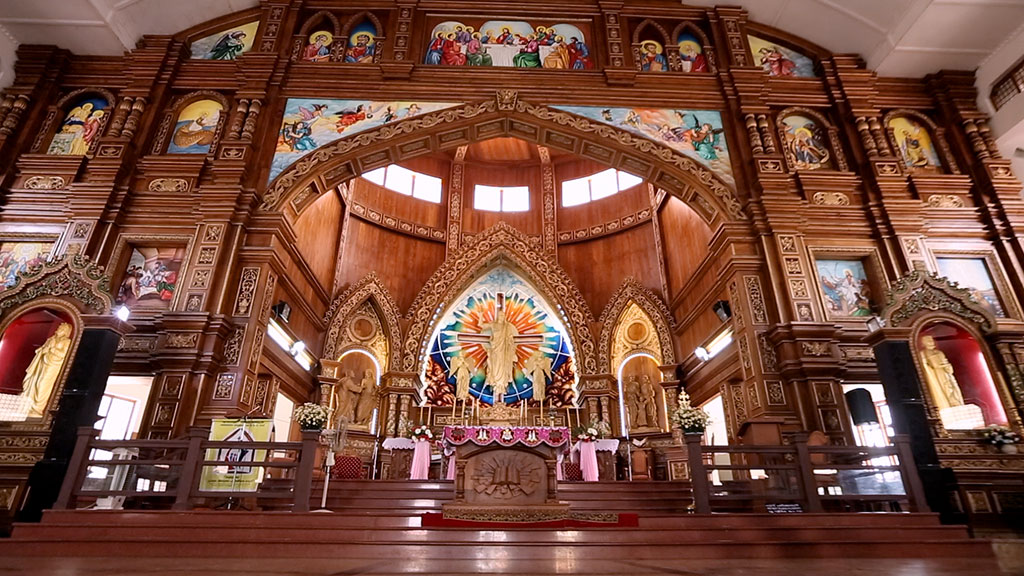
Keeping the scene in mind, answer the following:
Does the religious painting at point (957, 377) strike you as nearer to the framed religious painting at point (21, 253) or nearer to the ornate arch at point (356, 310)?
the ornate arch at point (356, 310)

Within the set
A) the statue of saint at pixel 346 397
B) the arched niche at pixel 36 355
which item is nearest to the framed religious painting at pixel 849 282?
the statue of saint at pixel 346 397

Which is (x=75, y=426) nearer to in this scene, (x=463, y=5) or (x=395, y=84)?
(x=395, y=84)

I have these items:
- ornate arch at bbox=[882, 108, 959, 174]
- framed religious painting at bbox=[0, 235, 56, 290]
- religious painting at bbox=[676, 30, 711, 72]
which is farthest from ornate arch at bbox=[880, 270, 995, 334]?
framed religious painting at bbox=[0, 235, 56, 290]

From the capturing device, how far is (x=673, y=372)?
A: 45.8ft

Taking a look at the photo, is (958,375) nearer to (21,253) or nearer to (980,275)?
(980,275)

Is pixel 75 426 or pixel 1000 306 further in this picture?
pixel 1000 306

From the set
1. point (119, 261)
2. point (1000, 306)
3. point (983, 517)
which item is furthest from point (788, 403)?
point (119, 261)

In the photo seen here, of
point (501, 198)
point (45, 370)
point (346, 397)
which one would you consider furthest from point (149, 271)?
point (501, 198)

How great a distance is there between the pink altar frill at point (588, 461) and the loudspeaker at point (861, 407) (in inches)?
202

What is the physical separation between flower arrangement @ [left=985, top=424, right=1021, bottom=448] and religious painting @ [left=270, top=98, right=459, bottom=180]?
38.5ft

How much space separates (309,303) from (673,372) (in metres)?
9.60

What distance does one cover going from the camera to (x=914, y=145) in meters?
11.7

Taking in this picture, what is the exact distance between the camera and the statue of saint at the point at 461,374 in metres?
14.9

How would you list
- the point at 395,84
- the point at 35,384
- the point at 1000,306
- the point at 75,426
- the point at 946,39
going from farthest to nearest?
the point at 395,84
the point at 946,39
the point at 1000,306
the point at 35,384
the point at 75,426
